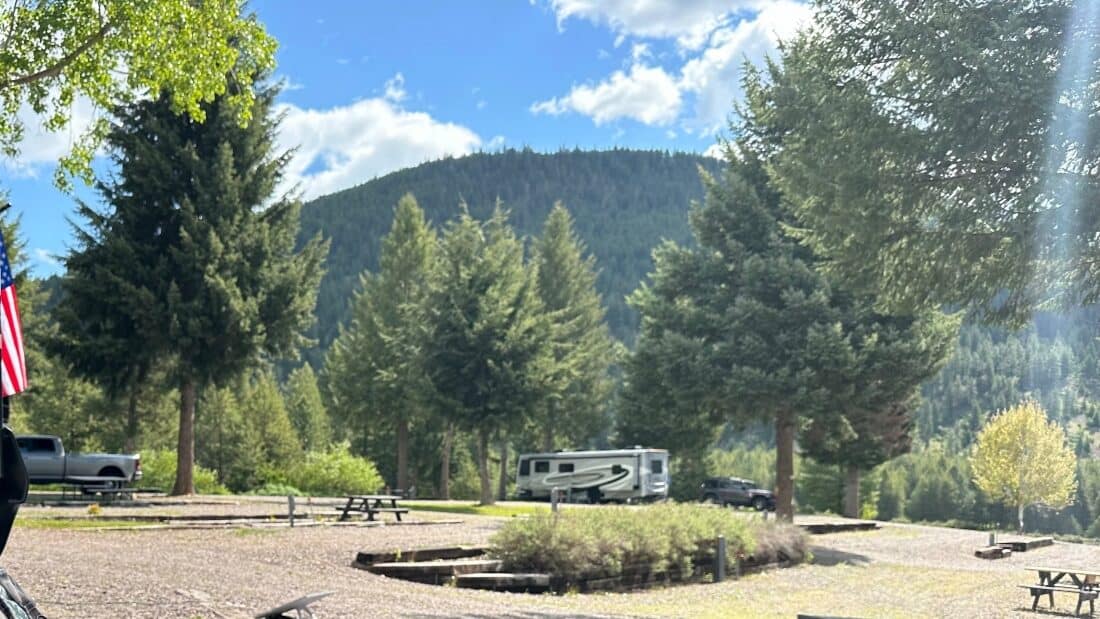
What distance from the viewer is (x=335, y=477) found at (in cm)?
4019

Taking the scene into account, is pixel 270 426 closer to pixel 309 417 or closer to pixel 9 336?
pixel 309 417

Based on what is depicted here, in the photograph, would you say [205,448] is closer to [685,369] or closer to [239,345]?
[239,345]

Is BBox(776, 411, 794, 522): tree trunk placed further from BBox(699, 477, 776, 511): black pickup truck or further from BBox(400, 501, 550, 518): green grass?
BBox(699, 477, 776, 511): black pickup truck

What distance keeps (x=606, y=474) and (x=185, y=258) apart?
19102 mm

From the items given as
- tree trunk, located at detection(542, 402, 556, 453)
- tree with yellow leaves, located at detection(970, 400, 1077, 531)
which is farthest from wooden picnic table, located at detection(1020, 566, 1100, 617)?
tree trunk, located at detection(542, 402, 556, 453)

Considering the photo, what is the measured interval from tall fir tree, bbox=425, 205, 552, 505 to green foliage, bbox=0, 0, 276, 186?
1944 centimetres

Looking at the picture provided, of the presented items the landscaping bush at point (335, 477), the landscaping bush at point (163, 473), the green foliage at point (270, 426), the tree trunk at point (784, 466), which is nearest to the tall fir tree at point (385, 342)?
the green foliage at point (270, 426)

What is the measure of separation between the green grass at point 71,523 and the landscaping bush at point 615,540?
721 centimetres

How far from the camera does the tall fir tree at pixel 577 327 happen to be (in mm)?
54000

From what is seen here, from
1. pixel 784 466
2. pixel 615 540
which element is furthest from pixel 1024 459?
pixel 615 540

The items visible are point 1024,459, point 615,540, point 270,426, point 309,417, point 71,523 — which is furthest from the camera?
point 309,417

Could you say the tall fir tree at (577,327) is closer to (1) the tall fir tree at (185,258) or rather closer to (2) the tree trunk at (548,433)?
(2) the tree trunk at (548,433)

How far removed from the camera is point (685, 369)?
90.0ft

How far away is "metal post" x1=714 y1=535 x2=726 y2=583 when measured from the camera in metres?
17.4
